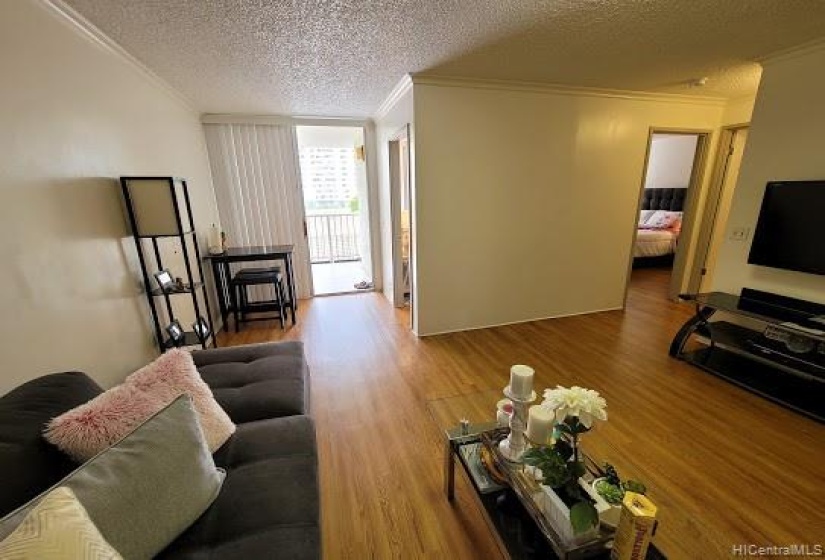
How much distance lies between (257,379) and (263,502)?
0.76 metres

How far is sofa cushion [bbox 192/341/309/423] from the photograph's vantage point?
149 cm

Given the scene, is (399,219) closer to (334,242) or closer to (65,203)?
(65,203)

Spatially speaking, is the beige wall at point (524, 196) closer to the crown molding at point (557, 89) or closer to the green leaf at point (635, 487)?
the crown molding at point (557, 89)

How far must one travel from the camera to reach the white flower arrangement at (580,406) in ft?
3.17

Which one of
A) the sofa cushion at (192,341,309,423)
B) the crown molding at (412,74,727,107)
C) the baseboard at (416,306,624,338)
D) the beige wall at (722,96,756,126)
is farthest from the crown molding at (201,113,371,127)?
the beige wall at (722,96,756,126)

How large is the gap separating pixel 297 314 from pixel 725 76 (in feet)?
15.6

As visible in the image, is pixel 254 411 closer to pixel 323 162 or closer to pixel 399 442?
pixel 399 442

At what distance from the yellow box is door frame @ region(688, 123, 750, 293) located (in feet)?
13.7

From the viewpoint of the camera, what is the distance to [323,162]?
650cm

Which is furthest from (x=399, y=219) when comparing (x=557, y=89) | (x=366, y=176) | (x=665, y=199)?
(x=665, y=199)

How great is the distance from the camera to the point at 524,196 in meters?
3.22

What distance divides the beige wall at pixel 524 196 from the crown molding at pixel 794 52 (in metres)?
0.95

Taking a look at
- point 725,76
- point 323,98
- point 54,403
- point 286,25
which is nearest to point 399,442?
point 54,403

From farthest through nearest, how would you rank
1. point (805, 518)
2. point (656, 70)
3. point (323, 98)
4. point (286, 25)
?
point (323, 98), point (656, 70), point (286, 25), point (805, 518)
